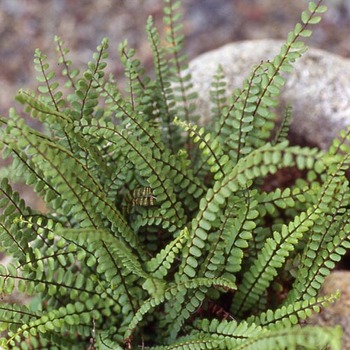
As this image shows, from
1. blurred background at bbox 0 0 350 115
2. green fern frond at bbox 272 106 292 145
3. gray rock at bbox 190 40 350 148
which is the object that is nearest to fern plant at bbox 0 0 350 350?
green fern frond at bbox 272 106 292 145

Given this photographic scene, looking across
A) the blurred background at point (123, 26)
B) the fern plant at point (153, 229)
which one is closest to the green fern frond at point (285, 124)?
the fern plant at point (153, 229)

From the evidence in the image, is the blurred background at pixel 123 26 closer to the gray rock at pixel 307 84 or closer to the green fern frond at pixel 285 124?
the gray rock at pixel 307 84

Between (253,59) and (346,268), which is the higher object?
(253,59)

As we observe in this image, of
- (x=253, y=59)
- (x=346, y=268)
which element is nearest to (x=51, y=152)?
(x=253, y=59)

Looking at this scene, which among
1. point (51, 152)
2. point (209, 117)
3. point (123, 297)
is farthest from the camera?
point (209, 117)

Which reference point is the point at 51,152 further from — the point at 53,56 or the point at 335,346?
the point at 53,56

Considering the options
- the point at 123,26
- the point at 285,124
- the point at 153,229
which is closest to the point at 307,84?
the point at 285,124

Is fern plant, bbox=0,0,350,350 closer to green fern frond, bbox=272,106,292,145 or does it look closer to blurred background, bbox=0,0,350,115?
green fern frond, bbox=272,106,292,145
